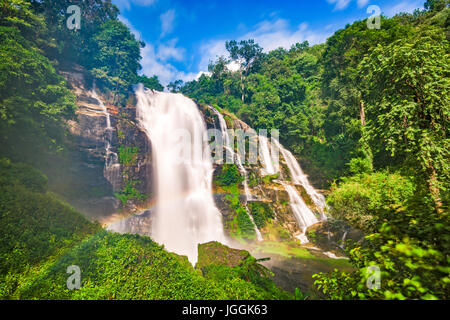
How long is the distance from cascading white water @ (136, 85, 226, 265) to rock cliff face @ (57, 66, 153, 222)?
1.36 m

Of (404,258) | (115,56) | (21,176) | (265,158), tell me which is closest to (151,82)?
(115,56)

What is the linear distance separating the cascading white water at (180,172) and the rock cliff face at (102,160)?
1.36 metres

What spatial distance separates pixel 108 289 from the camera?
477 centimetres

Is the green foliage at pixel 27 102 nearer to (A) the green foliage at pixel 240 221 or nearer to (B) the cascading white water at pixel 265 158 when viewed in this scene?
(A) the green foliage at pixel 240 221

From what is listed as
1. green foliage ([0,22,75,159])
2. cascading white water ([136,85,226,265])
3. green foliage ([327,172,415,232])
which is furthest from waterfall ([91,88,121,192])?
green foliage ([327,172,415,232])

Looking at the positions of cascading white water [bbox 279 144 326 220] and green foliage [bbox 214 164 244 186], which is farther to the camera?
green foliage [bbox 214 164 244 186]

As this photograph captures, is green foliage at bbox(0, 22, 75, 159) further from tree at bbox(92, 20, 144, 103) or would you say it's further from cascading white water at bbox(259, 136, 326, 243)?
cascading white water at bbox(259, 136, 326, 243)

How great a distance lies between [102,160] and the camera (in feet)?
53.0

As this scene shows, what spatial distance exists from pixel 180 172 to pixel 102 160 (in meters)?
6.58

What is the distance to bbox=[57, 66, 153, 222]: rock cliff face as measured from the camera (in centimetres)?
1514

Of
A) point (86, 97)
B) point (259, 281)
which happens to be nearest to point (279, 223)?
point (259, 281)

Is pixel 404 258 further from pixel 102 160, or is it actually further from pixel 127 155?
pixel 102 160
